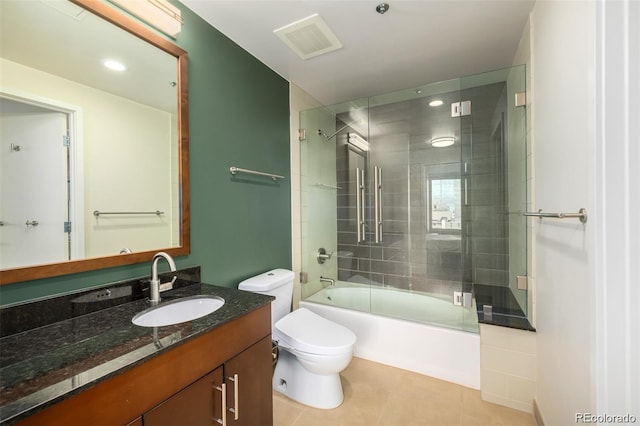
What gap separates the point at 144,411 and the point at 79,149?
1.04 m

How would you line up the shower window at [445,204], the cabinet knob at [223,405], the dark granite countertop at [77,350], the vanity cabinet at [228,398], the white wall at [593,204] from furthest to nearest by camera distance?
the shower window at [445,204]
the cabinet knob at [223,405]
the vanity cabinet at [228,398]
the white wall at [593,204]
the dark granite countertop at [77,350]

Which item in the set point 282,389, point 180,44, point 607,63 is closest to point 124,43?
point 180,44

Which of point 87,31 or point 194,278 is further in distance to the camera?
point 194,278

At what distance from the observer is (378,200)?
8.74 ft

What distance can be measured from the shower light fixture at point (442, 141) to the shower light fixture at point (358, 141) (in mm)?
641

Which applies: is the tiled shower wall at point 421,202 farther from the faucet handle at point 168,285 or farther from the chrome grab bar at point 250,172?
the faucet handle at point 168,285

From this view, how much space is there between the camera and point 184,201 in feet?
4.87

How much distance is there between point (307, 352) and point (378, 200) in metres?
1.61

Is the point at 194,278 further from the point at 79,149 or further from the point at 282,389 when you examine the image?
the point at 282,389

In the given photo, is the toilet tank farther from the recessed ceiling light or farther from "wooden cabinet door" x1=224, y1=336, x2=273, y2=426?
the recessed ceiling light

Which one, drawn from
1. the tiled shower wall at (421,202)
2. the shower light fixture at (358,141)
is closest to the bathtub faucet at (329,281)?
the tiled shower wall at (421,202)

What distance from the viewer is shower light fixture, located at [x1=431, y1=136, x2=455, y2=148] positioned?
243 cm

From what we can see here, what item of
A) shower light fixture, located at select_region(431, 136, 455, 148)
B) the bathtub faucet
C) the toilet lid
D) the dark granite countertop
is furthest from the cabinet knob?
shower light fixture, located at select_region(431, 136, 455, 148)

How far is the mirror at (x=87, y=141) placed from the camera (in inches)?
37.2
